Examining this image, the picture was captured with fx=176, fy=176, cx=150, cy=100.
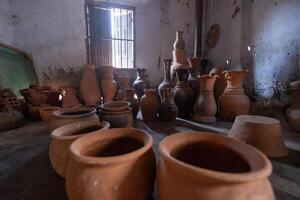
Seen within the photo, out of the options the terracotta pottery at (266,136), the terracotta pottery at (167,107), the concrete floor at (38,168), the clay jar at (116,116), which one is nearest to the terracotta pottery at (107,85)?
the terracotta pottery at (167,107)

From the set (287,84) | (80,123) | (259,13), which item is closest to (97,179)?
(80,123)

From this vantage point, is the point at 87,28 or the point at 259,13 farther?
the point at 87,28

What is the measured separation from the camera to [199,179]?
471 millimetres

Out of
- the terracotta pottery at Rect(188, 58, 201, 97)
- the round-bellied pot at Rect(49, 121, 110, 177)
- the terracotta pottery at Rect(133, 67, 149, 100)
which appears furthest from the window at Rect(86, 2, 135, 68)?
the round-bellied pot at Rect(49, 121, 110, 177)

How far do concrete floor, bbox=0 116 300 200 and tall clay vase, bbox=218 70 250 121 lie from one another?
33 centimetres

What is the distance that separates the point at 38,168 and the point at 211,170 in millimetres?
1161

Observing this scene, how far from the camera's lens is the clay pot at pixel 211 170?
1.49ft

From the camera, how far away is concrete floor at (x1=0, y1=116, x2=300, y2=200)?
0.91 metres

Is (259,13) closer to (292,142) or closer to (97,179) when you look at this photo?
(292,142)

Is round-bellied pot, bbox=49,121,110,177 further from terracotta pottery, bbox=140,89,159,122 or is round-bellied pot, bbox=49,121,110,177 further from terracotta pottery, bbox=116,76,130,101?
terracotta pottery, bbox=116,76,130,101

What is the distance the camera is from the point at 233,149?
0.67 metres

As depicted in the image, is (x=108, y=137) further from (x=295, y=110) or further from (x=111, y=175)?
(x=295, y=110)

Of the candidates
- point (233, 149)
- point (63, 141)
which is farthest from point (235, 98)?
point (63, 141)

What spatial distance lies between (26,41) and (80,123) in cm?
305
